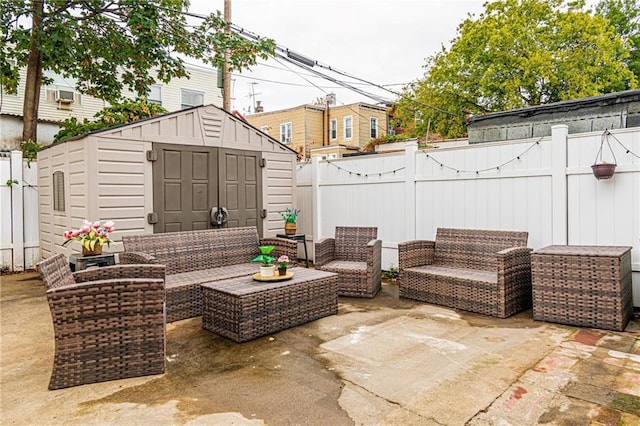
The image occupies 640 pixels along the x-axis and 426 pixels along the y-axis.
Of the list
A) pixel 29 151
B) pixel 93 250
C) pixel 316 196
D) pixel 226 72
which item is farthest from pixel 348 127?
pixel 93 250

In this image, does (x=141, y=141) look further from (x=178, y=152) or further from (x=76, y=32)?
(x=76, y=32)

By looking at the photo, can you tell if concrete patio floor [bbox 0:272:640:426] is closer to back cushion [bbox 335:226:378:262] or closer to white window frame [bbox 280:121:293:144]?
A: back cushion [bbox 335:226:378:262]

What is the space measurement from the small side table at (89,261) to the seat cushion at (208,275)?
→ 2.87 ft

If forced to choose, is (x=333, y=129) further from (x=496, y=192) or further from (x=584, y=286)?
(x=584, y=286)

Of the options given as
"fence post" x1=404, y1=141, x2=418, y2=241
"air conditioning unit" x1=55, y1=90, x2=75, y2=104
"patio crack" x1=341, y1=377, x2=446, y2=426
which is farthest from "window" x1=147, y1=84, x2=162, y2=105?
"patio crack" x1=341, y1=377, x2=446, y2=426

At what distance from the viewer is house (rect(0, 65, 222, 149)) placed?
10670 mm

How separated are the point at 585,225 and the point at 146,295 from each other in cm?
435

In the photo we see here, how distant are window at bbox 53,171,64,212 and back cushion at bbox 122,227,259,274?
2.14m

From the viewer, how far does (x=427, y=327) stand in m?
3.86

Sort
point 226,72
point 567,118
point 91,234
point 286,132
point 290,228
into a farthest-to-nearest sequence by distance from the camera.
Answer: point 286,132
point 226,72
point 290,228
point 567,118
point 91,234

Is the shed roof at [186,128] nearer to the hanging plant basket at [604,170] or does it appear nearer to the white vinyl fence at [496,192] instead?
the white vinyl fence at [496,192]

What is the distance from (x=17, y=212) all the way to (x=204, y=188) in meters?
3.48

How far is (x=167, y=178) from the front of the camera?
5566 millimetres

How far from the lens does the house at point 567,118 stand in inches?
211
